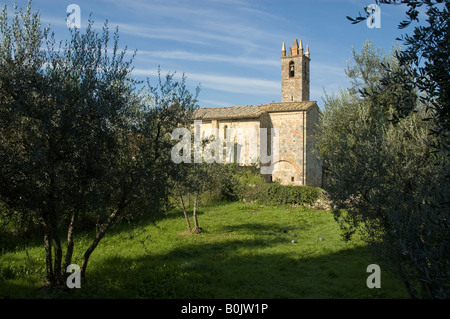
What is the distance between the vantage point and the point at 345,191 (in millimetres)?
6977

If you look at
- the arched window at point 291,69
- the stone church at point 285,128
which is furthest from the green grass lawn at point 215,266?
the arched window at point 291,69

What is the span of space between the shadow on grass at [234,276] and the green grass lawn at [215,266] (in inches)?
0.9

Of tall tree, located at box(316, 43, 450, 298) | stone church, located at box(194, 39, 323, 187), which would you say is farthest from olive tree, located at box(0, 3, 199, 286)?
stone church, located at box(194, 39, 323, 187)

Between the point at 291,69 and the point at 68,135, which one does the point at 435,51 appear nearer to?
the point at 68,135

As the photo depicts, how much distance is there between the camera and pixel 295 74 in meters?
36.0

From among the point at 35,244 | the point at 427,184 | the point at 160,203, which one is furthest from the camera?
the point at 35,244

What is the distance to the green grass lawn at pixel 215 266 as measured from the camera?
26.6ft

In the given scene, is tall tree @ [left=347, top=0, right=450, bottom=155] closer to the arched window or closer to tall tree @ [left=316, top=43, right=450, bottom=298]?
tall tree @ [left=316, top=43, right=450, bottom=298]

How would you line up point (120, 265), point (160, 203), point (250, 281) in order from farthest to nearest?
point (120, 265) < point (250, 281) < point (160, 203)

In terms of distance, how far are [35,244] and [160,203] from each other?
808cm

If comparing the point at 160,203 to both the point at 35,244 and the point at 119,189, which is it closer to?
the point at 119,189

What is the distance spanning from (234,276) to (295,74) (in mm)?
30047

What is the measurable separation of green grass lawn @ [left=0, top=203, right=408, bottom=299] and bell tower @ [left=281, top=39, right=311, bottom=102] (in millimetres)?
22340
